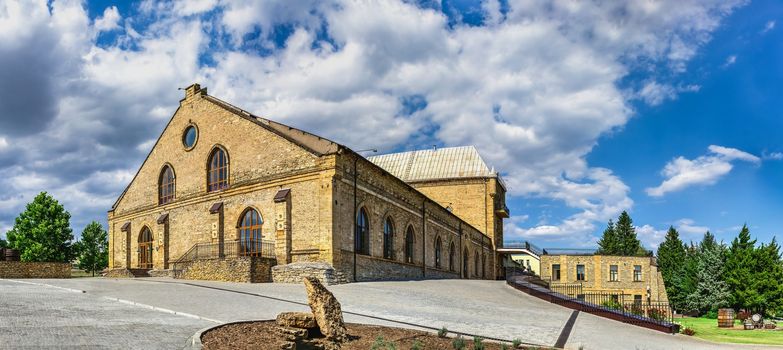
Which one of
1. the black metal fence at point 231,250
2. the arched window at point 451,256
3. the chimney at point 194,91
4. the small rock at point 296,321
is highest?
the chimney at point 194,91

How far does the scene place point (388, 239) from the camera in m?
30.6

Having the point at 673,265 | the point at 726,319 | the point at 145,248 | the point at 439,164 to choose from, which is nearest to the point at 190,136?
the point at 145,248

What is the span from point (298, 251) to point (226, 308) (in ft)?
35.5

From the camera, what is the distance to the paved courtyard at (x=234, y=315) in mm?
9713

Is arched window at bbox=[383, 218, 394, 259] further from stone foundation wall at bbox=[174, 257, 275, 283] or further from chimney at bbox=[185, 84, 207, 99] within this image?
chimney at bbox=[185, 84, 207, 99]

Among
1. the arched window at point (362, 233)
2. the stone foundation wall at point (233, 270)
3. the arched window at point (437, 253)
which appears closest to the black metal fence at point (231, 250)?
the stone foundation wall at point (233, 270)

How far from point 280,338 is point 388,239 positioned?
20474 millimetres

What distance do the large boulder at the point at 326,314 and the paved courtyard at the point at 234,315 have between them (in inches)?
85.7

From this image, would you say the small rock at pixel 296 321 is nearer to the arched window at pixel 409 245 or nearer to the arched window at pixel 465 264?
the arched window at pixel 409 245

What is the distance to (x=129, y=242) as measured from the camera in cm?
3681

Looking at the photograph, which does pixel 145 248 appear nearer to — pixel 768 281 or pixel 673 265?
pixel 768 281

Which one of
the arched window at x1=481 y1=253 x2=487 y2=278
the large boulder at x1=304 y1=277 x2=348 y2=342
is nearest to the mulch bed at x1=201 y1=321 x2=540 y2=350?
the large boulder at x1=304 y1=277 x2=348 y2=342

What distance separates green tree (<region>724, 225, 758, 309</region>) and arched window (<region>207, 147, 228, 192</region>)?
42160 millimetres

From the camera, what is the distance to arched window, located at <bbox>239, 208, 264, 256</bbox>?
26.8 meters
